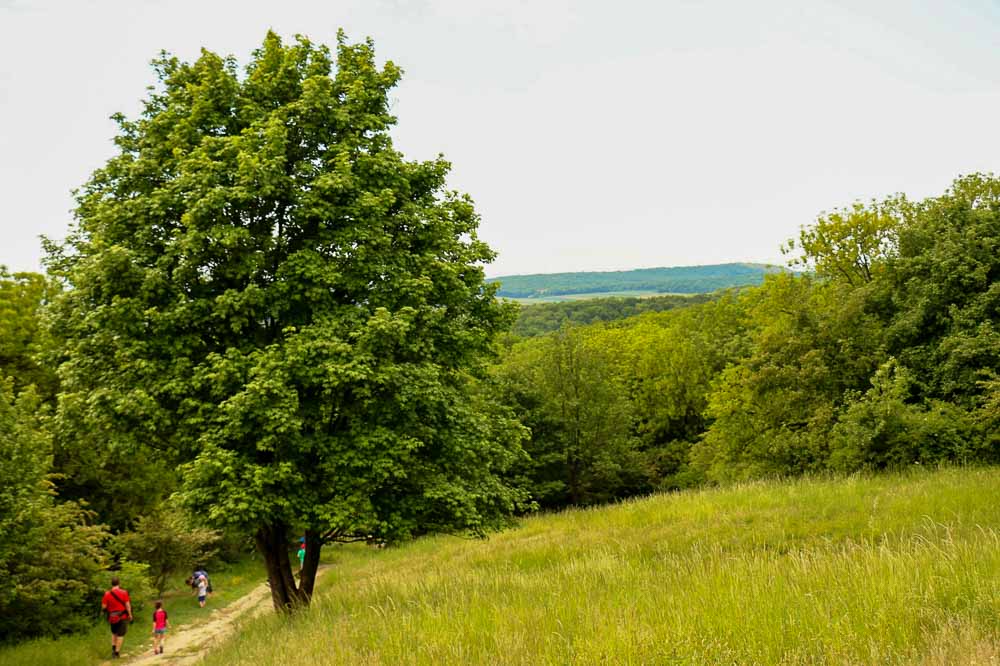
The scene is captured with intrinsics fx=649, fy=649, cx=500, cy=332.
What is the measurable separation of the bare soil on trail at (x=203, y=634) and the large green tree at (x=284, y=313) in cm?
626

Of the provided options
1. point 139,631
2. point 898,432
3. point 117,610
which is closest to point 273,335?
point 117,610

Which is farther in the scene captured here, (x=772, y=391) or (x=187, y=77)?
(x=772, y=391)

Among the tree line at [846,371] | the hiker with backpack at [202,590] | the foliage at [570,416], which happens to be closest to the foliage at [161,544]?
the hiker with backpack at [202,590]

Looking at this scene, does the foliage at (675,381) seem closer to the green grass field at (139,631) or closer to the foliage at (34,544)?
the green grass field at (139,631)

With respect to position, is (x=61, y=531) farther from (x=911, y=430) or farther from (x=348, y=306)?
(x=911, y=430)

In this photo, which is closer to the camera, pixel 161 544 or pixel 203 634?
pixel 203 634

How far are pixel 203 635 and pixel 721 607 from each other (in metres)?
19.6

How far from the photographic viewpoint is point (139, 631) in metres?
21.2

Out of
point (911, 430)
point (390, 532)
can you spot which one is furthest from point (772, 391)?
point (390, 532)

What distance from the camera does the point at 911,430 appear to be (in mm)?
22203

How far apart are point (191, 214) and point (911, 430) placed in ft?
75.3

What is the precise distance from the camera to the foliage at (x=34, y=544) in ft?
47.0

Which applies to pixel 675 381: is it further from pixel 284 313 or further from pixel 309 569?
pixel 284 313

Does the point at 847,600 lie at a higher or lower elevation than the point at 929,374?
higher
